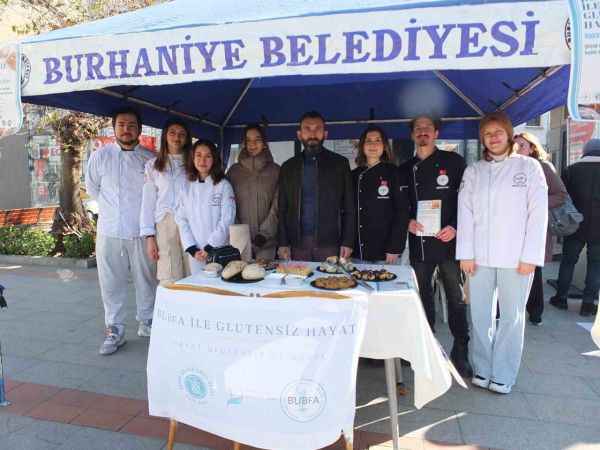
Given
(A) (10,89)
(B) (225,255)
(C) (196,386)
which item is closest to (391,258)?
(B) (225,255)

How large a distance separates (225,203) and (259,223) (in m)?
0.40

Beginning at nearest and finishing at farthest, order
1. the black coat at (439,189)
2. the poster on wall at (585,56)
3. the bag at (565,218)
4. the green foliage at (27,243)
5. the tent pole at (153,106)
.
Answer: the poster on wall at (585,56) < the black coat at (439,189) < the tent pole at (153,106) < the bag at (565,218) < the green foliage at (27,243)

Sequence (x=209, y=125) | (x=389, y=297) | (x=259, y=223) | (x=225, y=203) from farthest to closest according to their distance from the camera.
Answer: (x=209, y=125) < (x=259, y=223) < (x=225, y=203) < (x=389, y=297)

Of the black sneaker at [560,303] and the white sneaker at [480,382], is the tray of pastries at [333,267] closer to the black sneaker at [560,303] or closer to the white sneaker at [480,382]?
the white sneaker at [480,382]

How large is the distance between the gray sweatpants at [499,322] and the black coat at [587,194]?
237 cm

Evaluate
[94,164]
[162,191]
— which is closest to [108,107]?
[94,164]

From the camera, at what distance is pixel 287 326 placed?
2.04m

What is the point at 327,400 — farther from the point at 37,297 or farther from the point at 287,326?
the point at 37,297

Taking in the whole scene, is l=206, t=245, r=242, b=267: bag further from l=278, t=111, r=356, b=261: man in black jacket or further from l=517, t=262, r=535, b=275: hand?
l=517, t=262, r=535, b=275: hand

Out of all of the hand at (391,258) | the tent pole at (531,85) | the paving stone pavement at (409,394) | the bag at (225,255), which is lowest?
the paving stone pavement at (409,394)

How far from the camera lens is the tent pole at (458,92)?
3.99 meters

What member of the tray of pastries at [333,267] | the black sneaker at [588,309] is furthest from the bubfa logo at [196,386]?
the black sneaker at [588,309]

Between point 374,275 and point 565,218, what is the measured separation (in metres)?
2.85

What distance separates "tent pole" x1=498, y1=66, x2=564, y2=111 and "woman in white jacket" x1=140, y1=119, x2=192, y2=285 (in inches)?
107
